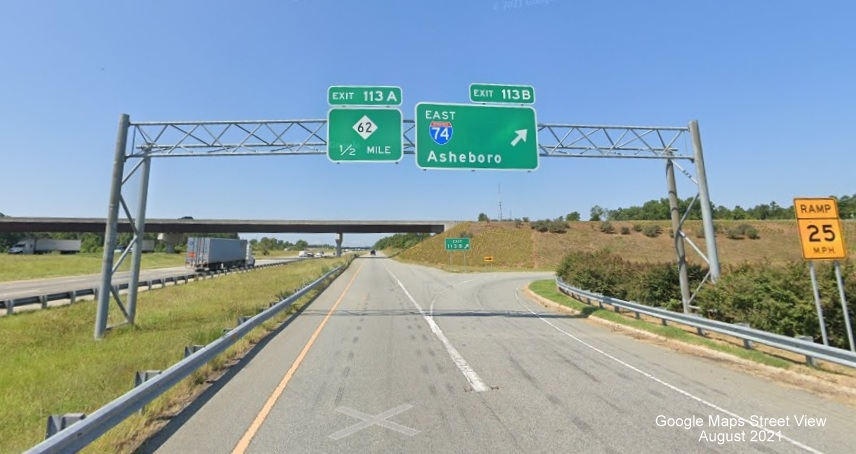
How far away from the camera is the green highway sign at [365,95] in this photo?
14.4 meters

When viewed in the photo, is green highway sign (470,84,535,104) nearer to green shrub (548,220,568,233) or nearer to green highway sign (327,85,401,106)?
green highway sign (327,85,401,106)

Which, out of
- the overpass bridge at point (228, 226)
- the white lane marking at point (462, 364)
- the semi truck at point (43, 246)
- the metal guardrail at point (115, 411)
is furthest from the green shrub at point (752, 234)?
the semi truck at point (43, 246)

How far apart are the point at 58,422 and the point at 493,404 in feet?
16.5

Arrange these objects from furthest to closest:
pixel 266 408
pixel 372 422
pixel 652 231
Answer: pixel 652 231 → pixel 266 408 → pixel 372 422

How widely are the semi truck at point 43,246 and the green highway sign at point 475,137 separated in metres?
110

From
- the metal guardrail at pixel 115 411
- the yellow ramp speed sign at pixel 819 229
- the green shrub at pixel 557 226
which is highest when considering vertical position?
the green shrub at pixel 557 226

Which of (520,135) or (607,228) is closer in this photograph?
(520,135)

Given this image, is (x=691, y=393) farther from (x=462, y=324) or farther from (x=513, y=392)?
(x=462, y=324)

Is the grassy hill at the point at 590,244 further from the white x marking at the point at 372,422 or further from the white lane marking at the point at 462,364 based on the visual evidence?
the white x marking at the point at 372,422

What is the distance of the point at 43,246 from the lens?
92875 mm

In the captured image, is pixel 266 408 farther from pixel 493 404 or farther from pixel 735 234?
pixel 735 234


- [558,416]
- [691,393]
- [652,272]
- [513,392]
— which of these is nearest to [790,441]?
[691,393]

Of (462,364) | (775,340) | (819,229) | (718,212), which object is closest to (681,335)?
(775,340)

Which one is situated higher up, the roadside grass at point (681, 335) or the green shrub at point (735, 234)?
the green shrub at point (735, 234)
